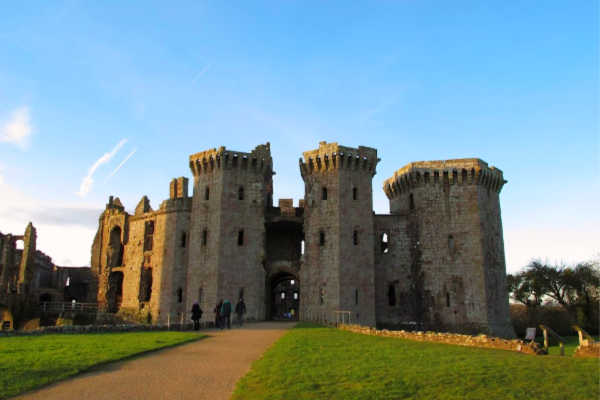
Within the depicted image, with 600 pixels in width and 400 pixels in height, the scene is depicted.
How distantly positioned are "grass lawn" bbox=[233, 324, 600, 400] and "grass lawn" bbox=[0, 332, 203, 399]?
3946mm

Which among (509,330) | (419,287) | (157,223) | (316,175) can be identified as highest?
(316,175)

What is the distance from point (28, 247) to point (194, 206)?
833 inches

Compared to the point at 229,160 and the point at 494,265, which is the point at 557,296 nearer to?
the point at 494,265

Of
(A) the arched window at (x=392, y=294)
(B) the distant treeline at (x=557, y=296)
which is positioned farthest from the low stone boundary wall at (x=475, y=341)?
(B) the distant treeline at (x=557, y=296)

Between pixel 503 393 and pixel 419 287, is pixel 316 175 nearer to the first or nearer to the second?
pixel 419 287

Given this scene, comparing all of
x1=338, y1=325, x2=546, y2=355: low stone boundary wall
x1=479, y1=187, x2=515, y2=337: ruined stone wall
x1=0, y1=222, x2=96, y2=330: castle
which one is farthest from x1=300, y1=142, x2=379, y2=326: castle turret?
x1=0, y1=222, x2=96, y2=330: castle

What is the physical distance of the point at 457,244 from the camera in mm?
35781

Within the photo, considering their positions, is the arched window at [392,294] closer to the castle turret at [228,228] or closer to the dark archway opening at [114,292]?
the castle turret at [228,228]

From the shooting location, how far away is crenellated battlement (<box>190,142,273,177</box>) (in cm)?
3784

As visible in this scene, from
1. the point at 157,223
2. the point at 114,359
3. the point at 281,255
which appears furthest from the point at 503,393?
the point at 157,223

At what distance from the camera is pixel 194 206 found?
38469mm

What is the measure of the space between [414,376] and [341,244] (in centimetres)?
2398

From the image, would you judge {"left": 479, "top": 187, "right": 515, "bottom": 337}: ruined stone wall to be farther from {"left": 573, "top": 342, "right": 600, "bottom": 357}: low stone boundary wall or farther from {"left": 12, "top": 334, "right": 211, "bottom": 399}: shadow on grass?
{"left": 12, "top": 334, "right": 211, "bottom": 399}: shadow on grass

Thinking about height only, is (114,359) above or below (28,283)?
below
